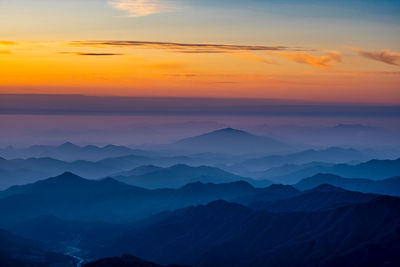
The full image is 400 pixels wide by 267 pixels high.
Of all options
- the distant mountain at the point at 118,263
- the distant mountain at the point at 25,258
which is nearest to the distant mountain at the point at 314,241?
the distant mountain at the point at 25,258

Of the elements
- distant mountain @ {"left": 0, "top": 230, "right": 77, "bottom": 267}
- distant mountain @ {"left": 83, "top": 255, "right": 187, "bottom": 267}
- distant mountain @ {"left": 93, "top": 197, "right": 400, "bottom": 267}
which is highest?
distant mountain @ {"left": 83, "top": 255, "right": 187, "bottom": 267}

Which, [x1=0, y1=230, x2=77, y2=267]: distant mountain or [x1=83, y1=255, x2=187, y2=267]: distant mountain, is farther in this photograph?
[x1=0, y1=230, x2=77, y2=267]: distant mountain

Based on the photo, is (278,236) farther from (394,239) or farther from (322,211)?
(394,239)

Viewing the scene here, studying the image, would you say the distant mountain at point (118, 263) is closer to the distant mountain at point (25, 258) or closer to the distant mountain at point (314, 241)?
the distant mountain at point (314, 241)

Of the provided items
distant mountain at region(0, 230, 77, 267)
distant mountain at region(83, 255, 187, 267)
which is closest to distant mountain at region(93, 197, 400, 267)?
distant mountain at region(0, 230, 77, 267)

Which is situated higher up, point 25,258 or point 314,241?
point 314,241

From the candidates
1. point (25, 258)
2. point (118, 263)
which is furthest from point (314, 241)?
point (25, 258)

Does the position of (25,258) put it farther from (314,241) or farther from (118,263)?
(314,241)

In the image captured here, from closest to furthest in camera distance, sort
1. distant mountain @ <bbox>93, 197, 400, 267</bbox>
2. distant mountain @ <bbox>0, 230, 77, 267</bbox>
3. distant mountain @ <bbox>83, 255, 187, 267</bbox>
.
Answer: distant mountain @ <bbox>83, 255, 187, 267</bbox> < distant mountain @ <bbox>93, 197, 400, 267</bbox> < distant mountain @ <bbox>0, 230, 77, 267</bbox>

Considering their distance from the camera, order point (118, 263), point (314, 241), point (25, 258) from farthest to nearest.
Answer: point (25, 258)
point (314, 241)
point (118, 263)

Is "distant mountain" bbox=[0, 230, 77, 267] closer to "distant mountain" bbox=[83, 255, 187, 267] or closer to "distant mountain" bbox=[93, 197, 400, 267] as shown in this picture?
"distant mountain" bbox=[93, 197, 400, 267]

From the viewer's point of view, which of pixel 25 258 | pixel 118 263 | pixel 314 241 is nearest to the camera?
pixel 118 263
